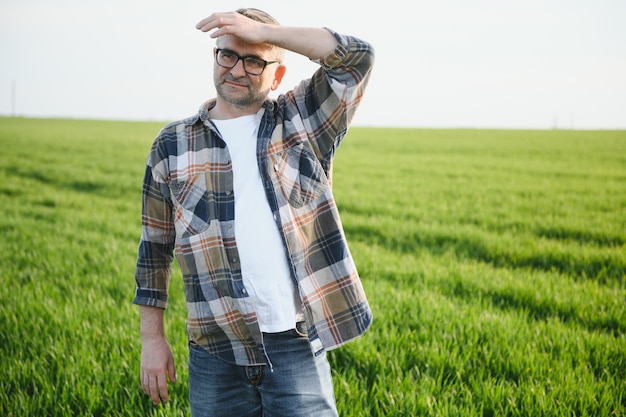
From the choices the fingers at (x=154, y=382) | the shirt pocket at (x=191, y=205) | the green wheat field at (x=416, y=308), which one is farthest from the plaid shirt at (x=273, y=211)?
the green wheat field at (x=416, y=308)

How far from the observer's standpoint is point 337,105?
1.97 m

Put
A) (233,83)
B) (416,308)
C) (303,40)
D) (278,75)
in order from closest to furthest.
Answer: (303,40)
(233,83)
(278,75)
(416,308)

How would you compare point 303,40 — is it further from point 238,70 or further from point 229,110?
point 229,110

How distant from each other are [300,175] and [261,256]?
15.2 inches

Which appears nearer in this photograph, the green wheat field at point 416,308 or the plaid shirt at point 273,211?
the plaid shirt at point 273,211

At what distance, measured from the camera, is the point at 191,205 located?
1959 mm

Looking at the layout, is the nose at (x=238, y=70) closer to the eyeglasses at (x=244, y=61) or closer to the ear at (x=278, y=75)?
the eyeglasses at (x=244, y=61)

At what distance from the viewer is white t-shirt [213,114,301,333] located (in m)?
1.85

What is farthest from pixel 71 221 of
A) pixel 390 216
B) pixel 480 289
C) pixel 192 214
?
pixel 192 214

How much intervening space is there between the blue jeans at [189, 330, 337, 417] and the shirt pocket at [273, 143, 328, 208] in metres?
0.55

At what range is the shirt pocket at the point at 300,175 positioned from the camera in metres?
1.95

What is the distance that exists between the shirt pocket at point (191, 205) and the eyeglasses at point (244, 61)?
46cm

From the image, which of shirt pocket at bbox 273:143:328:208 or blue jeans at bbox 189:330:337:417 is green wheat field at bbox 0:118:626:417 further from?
shirt pocket at bbox 273:143:328:208

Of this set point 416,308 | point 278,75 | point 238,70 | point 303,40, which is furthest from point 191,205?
point 416,308
